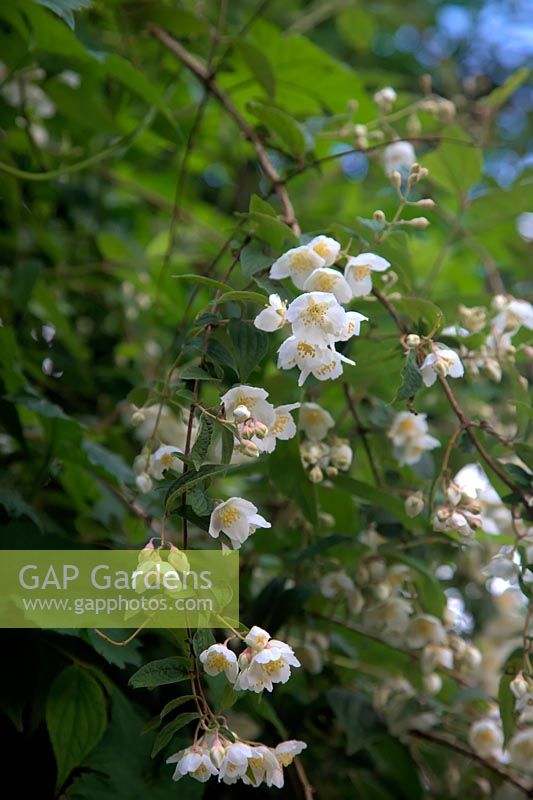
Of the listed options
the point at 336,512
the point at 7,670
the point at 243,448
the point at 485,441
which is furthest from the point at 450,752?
the point at 243,448

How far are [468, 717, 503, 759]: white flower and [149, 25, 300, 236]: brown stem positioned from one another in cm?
78

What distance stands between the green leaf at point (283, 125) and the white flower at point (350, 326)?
44 cm

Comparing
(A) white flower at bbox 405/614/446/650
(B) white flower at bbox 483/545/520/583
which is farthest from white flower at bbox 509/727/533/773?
(B) white flower at bbox 483/545/520/583

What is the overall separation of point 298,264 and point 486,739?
2.59ft

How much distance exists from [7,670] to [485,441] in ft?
2.11

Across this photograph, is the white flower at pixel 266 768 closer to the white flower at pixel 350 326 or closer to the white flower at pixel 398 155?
the white flower at pixel 350 326

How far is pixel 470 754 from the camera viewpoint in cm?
117

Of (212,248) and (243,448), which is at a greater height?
(243,448)

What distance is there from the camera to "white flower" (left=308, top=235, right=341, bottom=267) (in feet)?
2.75

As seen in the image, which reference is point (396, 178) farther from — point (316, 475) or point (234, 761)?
point (234, 761)

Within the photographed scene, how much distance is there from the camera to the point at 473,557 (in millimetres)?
1835

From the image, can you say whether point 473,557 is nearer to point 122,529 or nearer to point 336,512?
point 336,512

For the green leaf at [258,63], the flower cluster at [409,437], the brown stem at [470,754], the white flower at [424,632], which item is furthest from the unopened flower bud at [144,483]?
the green leaf at [258,63]
